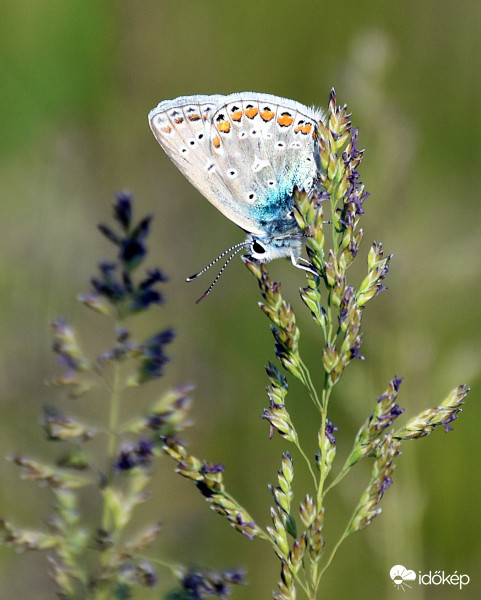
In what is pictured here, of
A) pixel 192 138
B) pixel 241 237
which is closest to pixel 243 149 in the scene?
pixel 192 138

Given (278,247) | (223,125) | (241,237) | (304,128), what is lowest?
(278,247)

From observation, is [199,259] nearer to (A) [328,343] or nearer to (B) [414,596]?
(B) [414,596]

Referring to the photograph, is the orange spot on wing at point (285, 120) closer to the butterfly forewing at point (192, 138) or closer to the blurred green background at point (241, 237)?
the butterfly forewing at point (192, 138)

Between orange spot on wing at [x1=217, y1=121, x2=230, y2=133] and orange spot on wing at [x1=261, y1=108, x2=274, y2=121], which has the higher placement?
orange spot on wing at [x1=261, y1=108, x2=274, y2=121]

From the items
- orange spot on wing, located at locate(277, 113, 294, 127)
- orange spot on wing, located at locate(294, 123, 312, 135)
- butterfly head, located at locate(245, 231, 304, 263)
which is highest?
orange spot on wing, located at locate(277, 113, 294, 127)

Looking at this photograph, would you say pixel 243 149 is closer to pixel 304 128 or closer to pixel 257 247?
pixel 304 128

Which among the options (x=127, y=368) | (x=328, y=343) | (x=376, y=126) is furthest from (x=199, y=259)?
(x=328, y=343)

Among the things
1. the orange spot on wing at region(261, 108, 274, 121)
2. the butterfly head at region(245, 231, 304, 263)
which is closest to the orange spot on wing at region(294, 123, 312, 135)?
the orange spot on wing at region(261, 108, 274, 121)

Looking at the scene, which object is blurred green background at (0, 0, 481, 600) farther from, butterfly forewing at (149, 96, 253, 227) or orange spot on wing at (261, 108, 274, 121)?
butterfly forewing at (149, 96, 253, 227)
